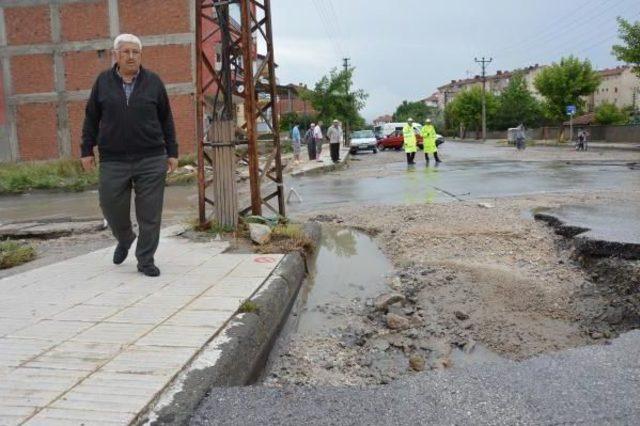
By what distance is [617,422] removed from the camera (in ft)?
8.43

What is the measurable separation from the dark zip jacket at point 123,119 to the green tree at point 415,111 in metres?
119

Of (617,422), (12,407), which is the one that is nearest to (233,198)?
(12,407)

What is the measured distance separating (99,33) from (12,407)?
29258mm

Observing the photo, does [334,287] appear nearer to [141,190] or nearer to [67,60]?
[141,190]

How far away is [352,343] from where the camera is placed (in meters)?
4.37

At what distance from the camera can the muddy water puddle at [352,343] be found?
12.4 feet

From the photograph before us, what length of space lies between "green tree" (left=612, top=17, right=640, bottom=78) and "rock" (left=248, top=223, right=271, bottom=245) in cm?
2950

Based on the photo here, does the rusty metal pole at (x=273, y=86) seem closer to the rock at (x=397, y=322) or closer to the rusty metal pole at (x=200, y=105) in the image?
the rusty metal pole at (x=200, y=105)

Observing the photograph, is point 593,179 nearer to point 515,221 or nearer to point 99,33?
point 515,221

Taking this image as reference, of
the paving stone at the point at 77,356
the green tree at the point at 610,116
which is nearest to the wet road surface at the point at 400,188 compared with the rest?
the paving stone at the point at 77,356

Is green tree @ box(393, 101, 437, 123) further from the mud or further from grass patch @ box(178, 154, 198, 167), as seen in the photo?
the mud

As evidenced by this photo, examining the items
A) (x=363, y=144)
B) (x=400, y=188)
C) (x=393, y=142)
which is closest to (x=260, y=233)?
(x=400, y=188)

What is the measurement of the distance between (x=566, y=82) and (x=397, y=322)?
48.9 meters

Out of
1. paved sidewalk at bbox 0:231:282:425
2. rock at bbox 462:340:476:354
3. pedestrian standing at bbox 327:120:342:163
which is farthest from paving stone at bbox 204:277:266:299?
Answer: pedestrian standing at bbox 327:120:342:163
